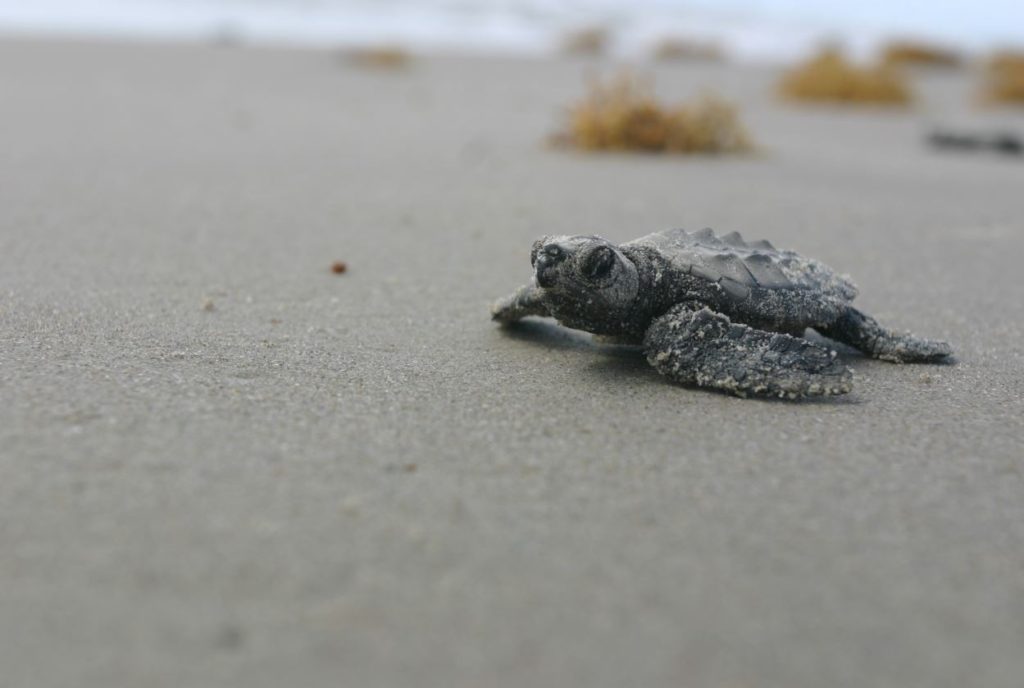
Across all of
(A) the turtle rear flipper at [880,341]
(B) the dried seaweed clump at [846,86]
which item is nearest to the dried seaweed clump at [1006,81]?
(B) the dried seaweed clump at [846,86]

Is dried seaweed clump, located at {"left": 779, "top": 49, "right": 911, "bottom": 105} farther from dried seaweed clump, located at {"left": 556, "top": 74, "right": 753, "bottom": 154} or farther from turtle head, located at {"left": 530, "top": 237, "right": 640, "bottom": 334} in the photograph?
turtle head, located at {"left": 530, "top": 237, "right": 640, "bottom": 334}

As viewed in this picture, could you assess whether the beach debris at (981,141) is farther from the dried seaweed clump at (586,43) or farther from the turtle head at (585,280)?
the dried seaweed clump at (586,43)

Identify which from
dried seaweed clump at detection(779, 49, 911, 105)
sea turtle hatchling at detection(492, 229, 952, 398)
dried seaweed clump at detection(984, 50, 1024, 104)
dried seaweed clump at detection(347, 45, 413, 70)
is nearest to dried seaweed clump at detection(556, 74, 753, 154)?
sea turtle hatchling at detection(492, 229, 952, 398)

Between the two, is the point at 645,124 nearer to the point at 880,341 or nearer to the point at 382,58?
the point at 880,341

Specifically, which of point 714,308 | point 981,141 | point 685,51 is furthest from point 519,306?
point 685,51

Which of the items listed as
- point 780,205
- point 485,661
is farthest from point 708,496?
point 780,205

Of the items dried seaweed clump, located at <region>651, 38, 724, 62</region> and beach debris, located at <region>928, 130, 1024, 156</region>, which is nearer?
beach debris, located at <region>928, 130, 1024, 156</region>
